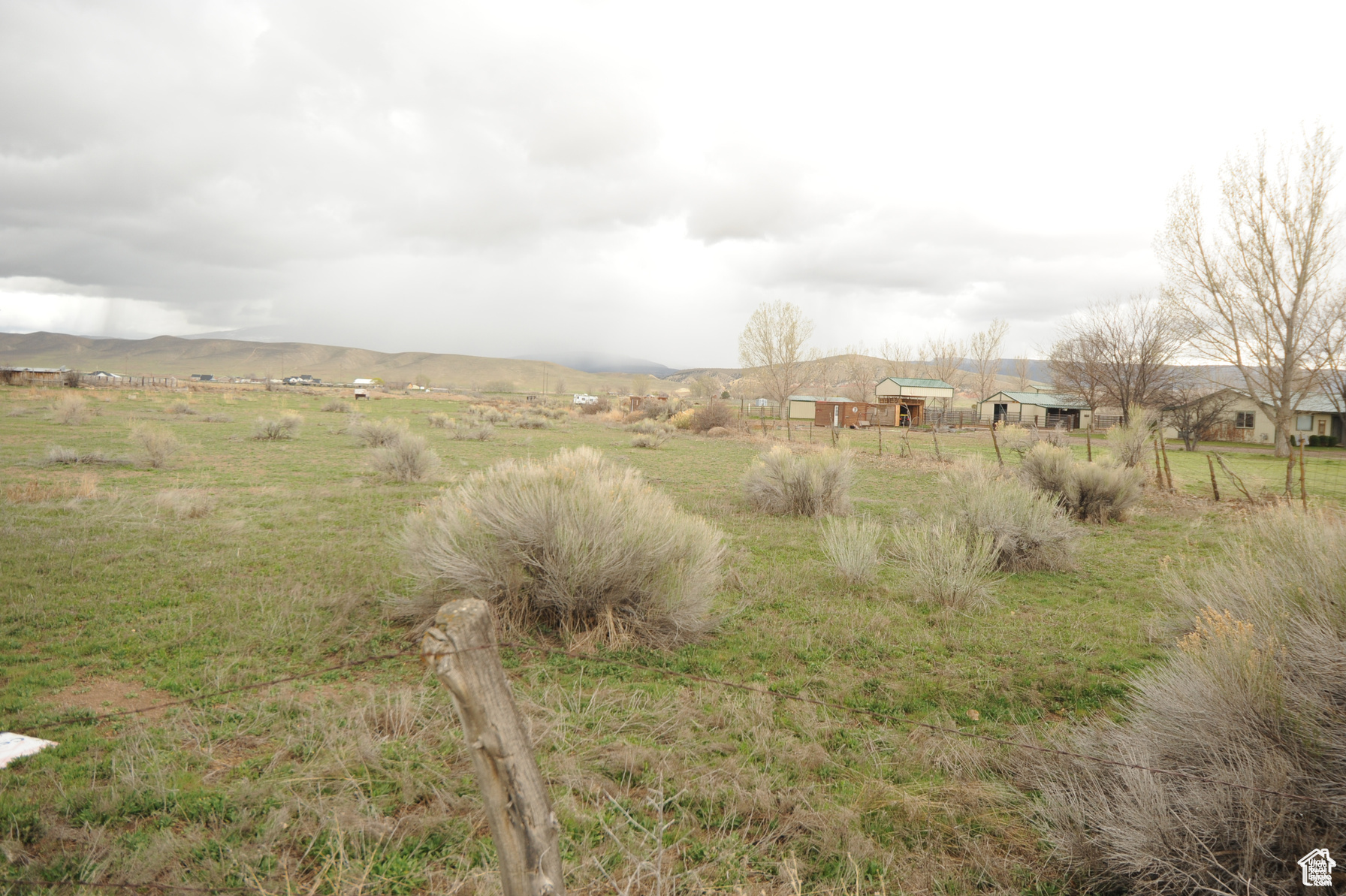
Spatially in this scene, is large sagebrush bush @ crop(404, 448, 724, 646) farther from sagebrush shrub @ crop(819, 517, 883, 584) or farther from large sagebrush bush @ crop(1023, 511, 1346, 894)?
large sagebrush bush @ crop(1023, 511, 1346, 894)

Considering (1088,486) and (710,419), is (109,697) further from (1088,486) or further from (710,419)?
(710,419)

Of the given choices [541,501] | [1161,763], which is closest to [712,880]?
[1161,763]

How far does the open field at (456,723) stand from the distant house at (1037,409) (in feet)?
172

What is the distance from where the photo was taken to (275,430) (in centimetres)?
2314

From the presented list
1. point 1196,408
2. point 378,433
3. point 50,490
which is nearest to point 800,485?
point 50,490

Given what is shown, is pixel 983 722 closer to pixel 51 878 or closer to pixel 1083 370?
pixel 51 878

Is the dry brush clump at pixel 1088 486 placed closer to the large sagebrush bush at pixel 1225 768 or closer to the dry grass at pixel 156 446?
the large sagebrush bush at pixel 1225 768

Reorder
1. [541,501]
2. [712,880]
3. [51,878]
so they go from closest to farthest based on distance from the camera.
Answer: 1. [51,878]
2. [712,880]
3. [541,501]

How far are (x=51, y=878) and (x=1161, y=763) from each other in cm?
510

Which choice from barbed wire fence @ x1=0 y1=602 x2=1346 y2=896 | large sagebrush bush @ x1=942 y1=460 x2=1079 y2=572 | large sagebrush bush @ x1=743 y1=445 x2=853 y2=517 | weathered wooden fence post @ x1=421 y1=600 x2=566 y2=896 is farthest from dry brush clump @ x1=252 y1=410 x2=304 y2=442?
weathered wooden fence post @ x1=421 y1=600 x2=566 y2=896

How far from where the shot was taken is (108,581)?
6.96 m

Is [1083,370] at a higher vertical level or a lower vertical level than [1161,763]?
higher

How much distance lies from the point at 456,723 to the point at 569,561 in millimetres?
1880

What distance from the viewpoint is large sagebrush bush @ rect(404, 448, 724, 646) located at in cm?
582
